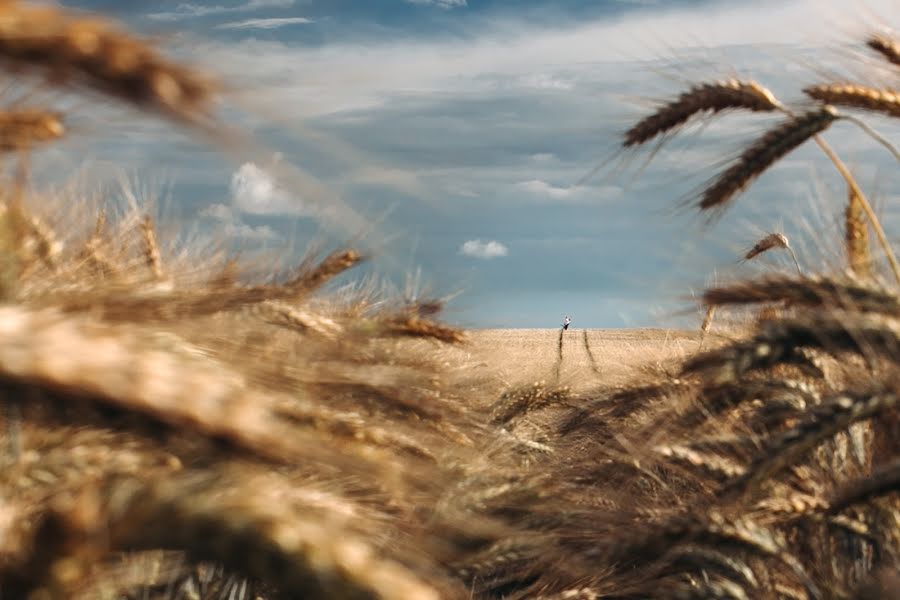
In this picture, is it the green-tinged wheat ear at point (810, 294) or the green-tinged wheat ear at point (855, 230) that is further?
the green-tinged wheat ear at point (855, 230)

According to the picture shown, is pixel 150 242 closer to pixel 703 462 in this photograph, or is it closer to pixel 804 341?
pixel 703 462

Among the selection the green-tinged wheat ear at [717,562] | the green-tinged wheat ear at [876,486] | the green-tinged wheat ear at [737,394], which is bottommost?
the green-tinged wheat ear at [717,562]

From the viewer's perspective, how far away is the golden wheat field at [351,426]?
1441 mm

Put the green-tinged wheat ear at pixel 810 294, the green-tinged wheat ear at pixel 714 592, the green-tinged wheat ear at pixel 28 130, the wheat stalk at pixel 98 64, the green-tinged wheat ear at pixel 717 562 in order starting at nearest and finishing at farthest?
the wheat stalk at pixel 98 64
the green-tinged wheat ear at pixel 28 130
the green-tinged wheat ear at pixel 810 294
the green-tinged wheat ear at pixel 714 592
the green-tinged wheat ear at pixel 717 562

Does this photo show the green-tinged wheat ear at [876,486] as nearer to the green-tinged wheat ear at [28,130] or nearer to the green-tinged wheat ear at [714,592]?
the green-tinged wheat ear at [714,592]

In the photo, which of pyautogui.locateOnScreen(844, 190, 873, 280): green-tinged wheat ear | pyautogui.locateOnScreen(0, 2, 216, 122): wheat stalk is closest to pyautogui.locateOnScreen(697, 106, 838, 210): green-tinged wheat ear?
pyautogui.locateOnScreen(844, 190, 873, 280): green-tinged wheat ear

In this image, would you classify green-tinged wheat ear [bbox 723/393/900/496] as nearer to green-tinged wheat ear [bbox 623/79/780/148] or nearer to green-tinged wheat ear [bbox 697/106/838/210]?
green-tinged wheat ear [bbox 697/106/838/210]

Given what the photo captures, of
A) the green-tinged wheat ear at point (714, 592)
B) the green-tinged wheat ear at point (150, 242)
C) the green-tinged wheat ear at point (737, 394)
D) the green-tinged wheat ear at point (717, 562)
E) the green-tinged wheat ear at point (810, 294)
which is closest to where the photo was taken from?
the green-tinged wheat ear at point (810, 294)

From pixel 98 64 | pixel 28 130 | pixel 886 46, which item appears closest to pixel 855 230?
pixel 886 46

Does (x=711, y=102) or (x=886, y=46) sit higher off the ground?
(x=886, y=46)

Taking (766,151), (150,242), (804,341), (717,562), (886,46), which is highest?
(886,46)

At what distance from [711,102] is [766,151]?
339mm

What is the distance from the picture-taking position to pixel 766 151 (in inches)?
141

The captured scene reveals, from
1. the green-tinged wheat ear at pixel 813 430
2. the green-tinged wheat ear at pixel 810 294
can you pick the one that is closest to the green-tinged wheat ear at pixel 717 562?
the green-tinged wheat ear at pixel 813 430
